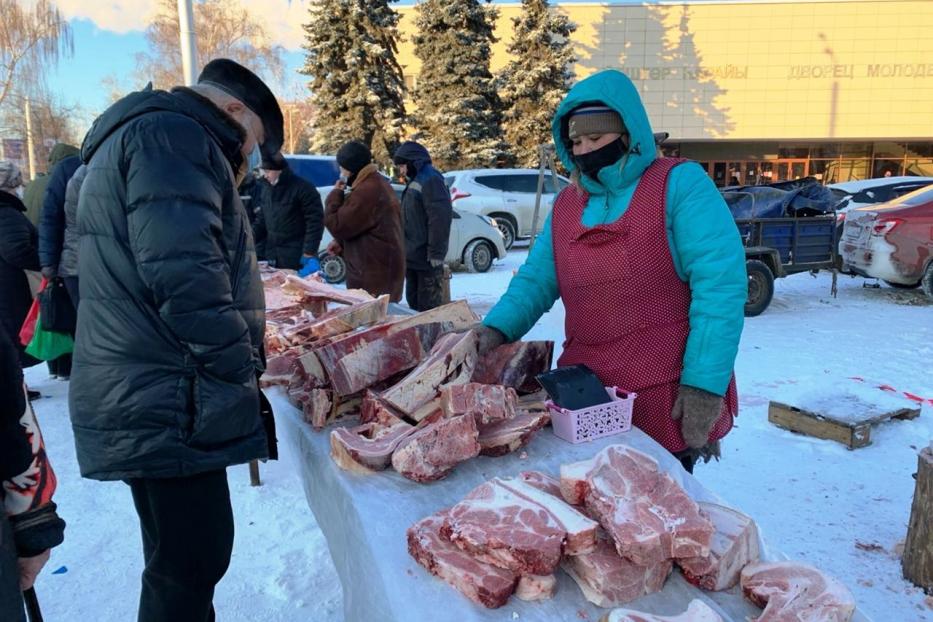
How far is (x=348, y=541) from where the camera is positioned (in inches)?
77.9

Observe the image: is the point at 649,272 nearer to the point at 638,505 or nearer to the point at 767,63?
the point at 638,505

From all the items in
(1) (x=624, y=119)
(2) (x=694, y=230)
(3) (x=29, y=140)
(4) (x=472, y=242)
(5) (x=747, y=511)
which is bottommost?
(5) (x=747, y=511)

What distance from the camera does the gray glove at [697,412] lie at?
84.0 inches

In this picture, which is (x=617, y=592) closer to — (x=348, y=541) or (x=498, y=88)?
(x=348, y=541)

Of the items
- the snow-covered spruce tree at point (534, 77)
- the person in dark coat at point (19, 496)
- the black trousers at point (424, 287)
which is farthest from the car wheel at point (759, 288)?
the snow-covered spruce tree at point (534, 77)

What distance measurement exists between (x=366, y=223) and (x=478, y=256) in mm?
7575

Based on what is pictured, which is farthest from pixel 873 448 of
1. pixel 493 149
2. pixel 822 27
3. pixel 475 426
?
pixel 822 27

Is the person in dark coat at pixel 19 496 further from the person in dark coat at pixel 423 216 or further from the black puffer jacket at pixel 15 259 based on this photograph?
the person in dark coat at pixel 423 216

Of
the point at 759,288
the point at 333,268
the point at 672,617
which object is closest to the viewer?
the point at 672,617

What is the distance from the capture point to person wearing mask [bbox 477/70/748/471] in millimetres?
2111

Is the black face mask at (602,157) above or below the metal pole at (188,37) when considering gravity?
below

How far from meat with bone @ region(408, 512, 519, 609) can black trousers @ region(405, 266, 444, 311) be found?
5.15 m

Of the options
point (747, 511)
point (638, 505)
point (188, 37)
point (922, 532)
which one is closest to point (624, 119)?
point (638, 505)

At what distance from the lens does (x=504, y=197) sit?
15.4 metres
